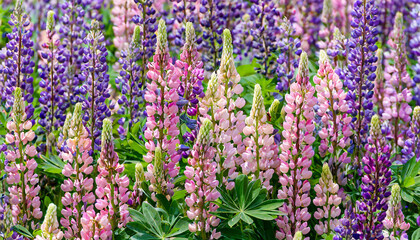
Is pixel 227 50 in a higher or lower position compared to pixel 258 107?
higher

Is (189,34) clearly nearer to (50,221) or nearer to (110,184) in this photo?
(110,184)

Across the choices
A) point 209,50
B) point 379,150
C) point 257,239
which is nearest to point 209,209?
point 257,239

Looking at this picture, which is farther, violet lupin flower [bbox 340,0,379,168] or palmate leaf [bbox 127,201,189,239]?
violet lupin flower [bbox 340,0,379,168]

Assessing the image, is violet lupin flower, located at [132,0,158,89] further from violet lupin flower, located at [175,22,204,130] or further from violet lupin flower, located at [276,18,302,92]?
violet lupin flower, located at [175,22,204,130]

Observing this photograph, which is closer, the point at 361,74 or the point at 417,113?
the point at 361,74

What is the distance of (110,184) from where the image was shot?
2920mm

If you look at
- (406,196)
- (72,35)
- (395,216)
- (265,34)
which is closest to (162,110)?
(395,216)

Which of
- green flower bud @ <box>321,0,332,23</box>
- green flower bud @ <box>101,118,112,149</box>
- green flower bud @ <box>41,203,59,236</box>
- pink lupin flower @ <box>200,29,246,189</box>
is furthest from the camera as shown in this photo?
green flower bud @ <box>321,0,332,23</box>

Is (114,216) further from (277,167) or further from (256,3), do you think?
(256,3)

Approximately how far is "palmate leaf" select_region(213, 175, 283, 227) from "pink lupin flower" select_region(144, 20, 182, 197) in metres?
0.29

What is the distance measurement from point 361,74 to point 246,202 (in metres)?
1.22

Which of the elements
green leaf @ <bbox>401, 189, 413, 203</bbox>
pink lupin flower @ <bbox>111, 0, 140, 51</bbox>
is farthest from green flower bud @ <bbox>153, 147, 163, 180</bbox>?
pink lupin flower @ <bbox>111, 0, 140, 51</bbox>

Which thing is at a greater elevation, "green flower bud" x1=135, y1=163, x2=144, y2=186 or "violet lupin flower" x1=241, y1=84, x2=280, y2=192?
"violet lupin flower" x1=241, y1=84, x2=280, y2=192

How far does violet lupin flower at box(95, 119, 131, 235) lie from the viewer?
2846mm
